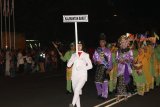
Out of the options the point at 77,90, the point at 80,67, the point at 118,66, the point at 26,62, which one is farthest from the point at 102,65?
the point at 26,62

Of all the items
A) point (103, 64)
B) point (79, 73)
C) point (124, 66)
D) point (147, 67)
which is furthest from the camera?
point (147, 67)

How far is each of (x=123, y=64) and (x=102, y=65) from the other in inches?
26.9

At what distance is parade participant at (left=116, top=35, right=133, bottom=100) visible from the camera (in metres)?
12.7

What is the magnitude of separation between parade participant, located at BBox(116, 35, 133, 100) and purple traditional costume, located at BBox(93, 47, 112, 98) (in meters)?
0.37

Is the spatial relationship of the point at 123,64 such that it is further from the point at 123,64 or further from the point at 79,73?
the point at 79,73

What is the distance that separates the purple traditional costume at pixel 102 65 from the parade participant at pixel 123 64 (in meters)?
0.37

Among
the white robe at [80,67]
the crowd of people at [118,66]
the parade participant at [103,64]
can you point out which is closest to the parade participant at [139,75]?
the crowd of people at [118,66]

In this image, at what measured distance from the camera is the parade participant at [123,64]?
500 inches

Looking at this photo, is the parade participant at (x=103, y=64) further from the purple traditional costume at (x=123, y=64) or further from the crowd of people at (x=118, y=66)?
the purple traditional costume at (x=123, y=64)

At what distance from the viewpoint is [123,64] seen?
12.9 m

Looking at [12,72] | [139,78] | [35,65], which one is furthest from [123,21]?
[139,78]

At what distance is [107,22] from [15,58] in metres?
21.9

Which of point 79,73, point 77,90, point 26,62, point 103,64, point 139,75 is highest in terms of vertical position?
point 103,64

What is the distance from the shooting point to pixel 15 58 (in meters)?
23.7
